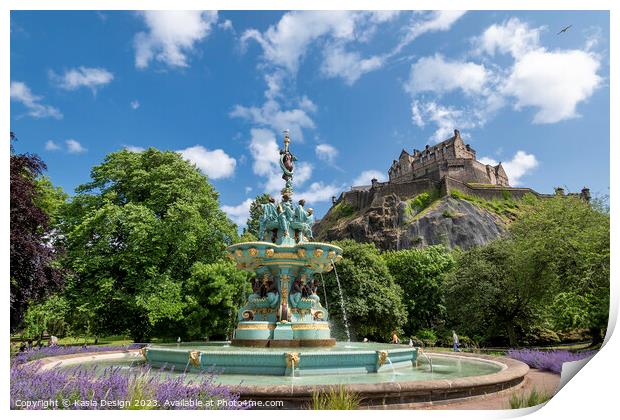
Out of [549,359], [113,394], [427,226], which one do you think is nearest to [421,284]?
[427,226]

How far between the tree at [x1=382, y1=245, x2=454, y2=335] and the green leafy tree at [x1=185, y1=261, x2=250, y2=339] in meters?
18.6

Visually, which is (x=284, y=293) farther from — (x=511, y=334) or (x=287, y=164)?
(x=511, y=334)

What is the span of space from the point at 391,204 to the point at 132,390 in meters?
71.9

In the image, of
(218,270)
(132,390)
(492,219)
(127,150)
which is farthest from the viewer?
(492,219)

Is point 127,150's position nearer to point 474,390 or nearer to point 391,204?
point 474,390

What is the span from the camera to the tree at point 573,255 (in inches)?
573

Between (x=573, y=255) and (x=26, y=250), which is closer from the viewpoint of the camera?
(x=26, y=250)

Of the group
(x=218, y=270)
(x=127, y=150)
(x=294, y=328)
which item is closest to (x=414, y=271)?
(x=218, y=270)

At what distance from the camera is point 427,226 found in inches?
2675

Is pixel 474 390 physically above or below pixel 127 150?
below

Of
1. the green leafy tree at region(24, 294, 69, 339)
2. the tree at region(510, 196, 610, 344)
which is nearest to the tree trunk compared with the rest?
the tree at region(510, 196, 610, 344)

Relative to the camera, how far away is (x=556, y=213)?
2453 centimetres

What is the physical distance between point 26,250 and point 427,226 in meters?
62.1

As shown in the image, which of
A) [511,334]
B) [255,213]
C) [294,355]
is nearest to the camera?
→ [294,355]
